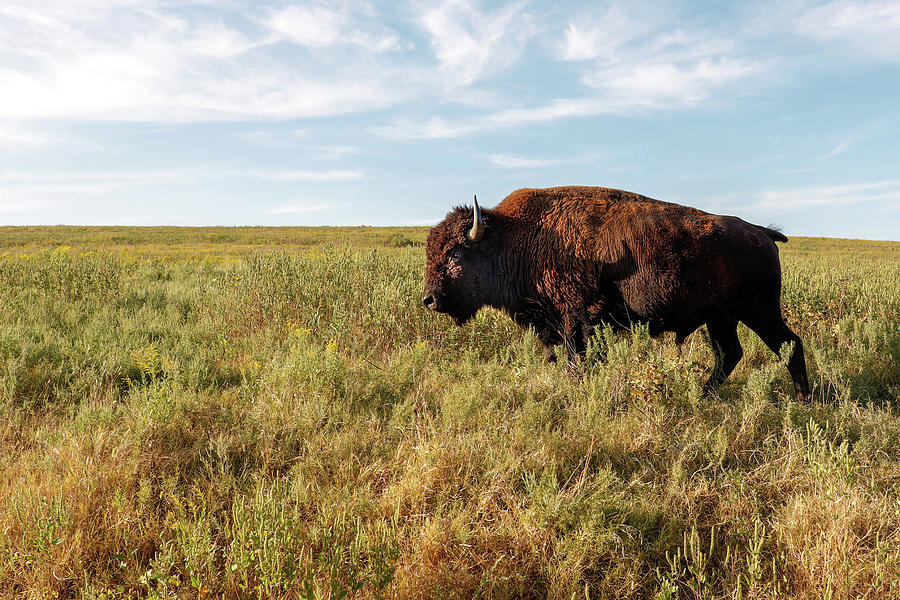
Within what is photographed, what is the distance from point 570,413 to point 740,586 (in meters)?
1.69

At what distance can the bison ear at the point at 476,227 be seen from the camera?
16.8ft

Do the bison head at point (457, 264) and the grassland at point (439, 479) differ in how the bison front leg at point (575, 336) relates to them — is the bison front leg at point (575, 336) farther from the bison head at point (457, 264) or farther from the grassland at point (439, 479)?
the bison head at point (457, 264)

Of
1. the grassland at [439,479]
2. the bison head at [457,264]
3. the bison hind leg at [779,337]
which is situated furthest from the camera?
the bison head at [457,264]

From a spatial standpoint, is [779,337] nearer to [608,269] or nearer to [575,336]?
[608,269]

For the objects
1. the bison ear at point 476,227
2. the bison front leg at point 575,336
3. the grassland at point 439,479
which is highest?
the bison ear at point 476,227

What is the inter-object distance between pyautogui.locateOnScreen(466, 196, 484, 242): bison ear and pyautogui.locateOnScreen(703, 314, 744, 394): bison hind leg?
2.65 m

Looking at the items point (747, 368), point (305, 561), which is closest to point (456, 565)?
point (305, 561)

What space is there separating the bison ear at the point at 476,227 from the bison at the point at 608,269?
0.01 metres

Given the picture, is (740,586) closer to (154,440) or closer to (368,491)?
(368,491)

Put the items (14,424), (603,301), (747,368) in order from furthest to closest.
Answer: (747,368)
(603,301)
(14,424)

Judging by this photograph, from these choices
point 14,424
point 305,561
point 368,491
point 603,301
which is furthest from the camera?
point 603,301

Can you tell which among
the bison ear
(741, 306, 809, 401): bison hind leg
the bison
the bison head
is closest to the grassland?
(741, 306, 809, 401): bison hind leg

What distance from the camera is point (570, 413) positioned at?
4145mm

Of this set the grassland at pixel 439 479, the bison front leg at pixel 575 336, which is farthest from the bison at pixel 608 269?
the grassland at pixel 439 479
